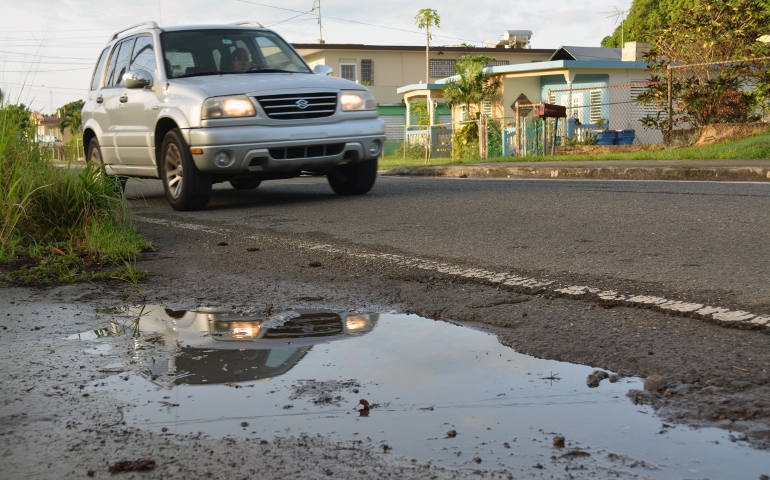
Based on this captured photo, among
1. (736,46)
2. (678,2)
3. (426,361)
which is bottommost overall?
(426,361)

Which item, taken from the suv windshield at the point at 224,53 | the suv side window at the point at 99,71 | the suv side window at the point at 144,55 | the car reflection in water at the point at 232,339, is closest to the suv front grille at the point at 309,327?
the car reflection in water at the point at 232,339

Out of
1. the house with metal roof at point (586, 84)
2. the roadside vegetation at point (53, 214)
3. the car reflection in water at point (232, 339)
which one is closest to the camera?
the car reflection in water at point (232, 339)

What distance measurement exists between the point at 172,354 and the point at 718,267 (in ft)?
9.36

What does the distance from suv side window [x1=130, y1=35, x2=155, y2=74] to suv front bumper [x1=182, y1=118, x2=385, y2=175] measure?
1.35 m

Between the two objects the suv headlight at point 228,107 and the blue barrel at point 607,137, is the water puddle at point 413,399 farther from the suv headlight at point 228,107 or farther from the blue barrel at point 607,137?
the blue barrel at point 607,137

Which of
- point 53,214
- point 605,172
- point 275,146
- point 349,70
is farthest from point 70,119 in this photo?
point 53,214

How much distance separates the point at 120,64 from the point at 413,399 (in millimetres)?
8137

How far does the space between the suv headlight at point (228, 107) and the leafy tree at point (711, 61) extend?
12.5 meters

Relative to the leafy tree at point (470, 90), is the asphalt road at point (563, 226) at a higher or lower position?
lower

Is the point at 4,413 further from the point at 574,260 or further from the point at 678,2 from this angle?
the point at 678,2

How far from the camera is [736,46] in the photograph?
66.7 feet

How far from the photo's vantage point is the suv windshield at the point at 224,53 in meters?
8.51

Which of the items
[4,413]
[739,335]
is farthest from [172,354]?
[739,335]

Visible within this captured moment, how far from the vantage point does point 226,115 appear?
25.1 feet
